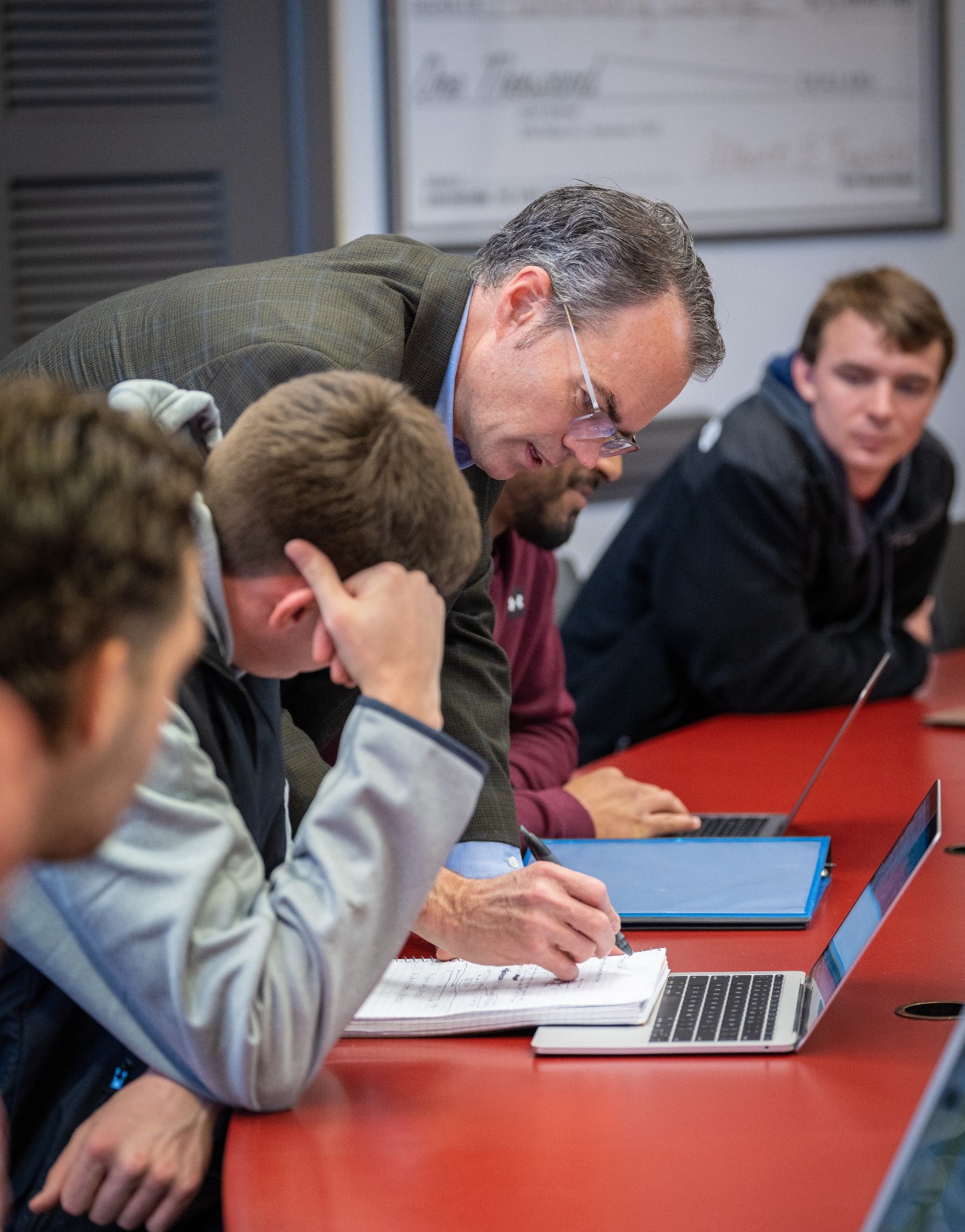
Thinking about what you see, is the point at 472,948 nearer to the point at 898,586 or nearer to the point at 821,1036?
the point at 821,1036

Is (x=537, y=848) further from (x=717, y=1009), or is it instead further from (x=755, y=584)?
(x=755, y=584)

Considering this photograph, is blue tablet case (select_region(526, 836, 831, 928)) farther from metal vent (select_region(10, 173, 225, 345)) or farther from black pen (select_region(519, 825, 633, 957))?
metal vent (select_region(10, 173, 225, 345))

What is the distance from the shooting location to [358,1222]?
3.20 ft

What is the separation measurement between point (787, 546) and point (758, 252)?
137 centimetres

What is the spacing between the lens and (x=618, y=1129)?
3.56 ft

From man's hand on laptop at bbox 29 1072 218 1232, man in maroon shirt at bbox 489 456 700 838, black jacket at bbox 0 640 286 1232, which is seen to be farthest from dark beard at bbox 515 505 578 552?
man's hand on laptop at bbox 29 1072 218 1232

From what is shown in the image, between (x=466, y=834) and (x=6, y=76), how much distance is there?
2189 mm

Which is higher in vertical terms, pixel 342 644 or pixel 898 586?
pixel 342 644

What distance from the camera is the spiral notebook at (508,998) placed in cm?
127

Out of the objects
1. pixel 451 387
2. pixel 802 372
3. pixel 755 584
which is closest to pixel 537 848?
pixel 451 387

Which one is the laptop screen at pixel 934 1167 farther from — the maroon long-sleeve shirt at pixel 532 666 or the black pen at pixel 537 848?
the maroon long-sleeve shirt at pixel 532 666

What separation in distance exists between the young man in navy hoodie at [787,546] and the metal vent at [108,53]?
4.30 feet

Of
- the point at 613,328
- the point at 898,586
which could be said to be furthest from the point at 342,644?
the point at 898,586

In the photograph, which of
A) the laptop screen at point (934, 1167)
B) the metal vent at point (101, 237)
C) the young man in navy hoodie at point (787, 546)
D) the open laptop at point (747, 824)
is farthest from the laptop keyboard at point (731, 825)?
the metal vent at point (101, 237)
